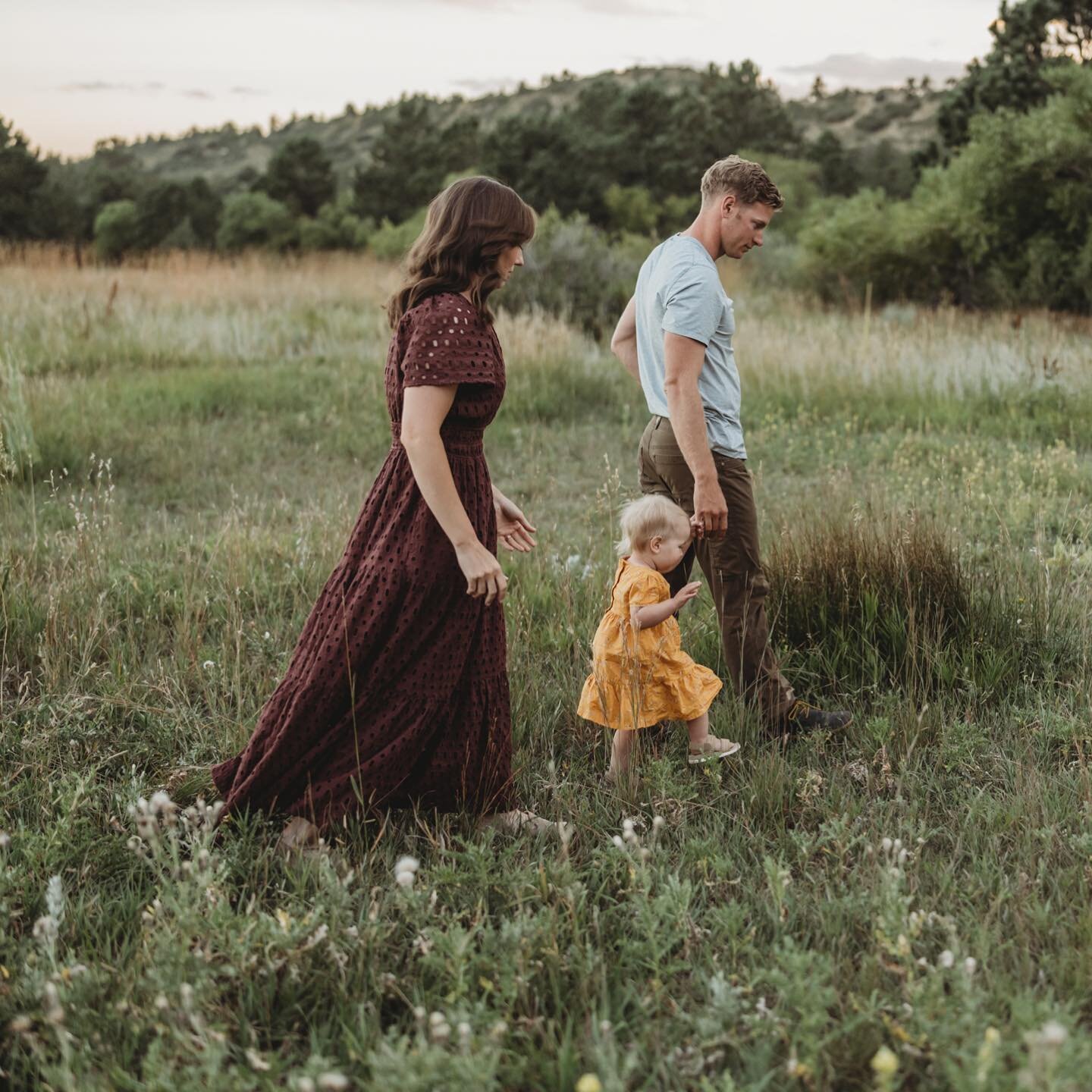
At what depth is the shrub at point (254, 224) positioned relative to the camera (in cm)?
3002

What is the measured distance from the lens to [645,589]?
11.2ft

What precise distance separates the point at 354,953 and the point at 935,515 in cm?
392

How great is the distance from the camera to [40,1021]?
2293 mm

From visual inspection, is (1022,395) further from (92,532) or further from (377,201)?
(377,201)

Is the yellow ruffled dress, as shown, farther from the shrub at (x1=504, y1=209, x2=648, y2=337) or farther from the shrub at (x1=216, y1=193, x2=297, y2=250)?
the shrub at (x1=216, y1=193, x2=297, y2=250)

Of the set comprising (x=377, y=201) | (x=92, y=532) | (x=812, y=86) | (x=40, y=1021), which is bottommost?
(x=40, y=1021)

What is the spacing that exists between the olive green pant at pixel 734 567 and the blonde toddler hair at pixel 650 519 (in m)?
0.20

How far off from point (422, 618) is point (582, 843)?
821mm

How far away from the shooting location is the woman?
2.89 m

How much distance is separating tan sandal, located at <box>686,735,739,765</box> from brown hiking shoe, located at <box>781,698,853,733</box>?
0.31 m

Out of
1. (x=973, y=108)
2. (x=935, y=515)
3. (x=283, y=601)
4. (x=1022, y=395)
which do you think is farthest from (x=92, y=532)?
(x=973, y=108)

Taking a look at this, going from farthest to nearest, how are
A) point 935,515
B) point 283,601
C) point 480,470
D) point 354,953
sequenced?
1. point 935,515
2. point 283,601
3. point 480,470
4. point 354,953

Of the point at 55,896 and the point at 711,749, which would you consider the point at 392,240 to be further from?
the point at 55,896

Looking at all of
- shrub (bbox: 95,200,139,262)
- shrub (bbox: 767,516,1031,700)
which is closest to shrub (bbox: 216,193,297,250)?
shrub (bbox: 95,200,139,262)
